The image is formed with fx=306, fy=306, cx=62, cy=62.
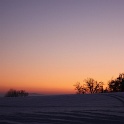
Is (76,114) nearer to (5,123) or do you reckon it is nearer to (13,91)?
(5,123)

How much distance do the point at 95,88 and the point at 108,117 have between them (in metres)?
44.3

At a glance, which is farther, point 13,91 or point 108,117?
point 13,91

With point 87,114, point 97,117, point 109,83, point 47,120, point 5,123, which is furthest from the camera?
point 109,83

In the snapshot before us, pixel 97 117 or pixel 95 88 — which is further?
pixel 95 88

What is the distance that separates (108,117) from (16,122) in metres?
1.86

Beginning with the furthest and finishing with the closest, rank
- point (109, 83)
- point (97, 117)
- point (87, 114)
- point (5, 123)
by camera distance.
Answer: point (109, 83) → point (87, 114) → point (97, 117) → point (5, 123)

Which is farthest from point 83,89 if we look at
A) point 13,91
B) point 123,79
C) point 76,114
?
point 76,114

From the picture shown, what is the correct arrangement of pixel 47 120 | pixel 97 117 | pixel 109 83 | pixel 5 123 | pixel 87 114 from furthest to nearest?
pixel 109 83, pixel 87 114, pixel 97 117, pixel 47 120, pixel 5 123

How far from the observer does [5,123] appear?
5.33 meters

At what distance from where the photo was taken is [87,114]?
660 cm

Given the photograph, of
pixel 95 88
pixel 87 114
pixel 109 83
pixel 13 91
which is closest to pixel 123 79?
pixel 109 83

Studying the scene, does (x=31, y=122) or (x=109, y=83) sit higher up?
(x=109, y=83)

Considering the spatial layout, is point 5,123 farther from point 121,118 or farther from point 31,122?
point 121,118

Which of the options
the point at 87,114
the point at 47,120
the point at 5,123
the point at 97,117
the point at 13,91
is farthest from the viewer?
the point at 13,91
